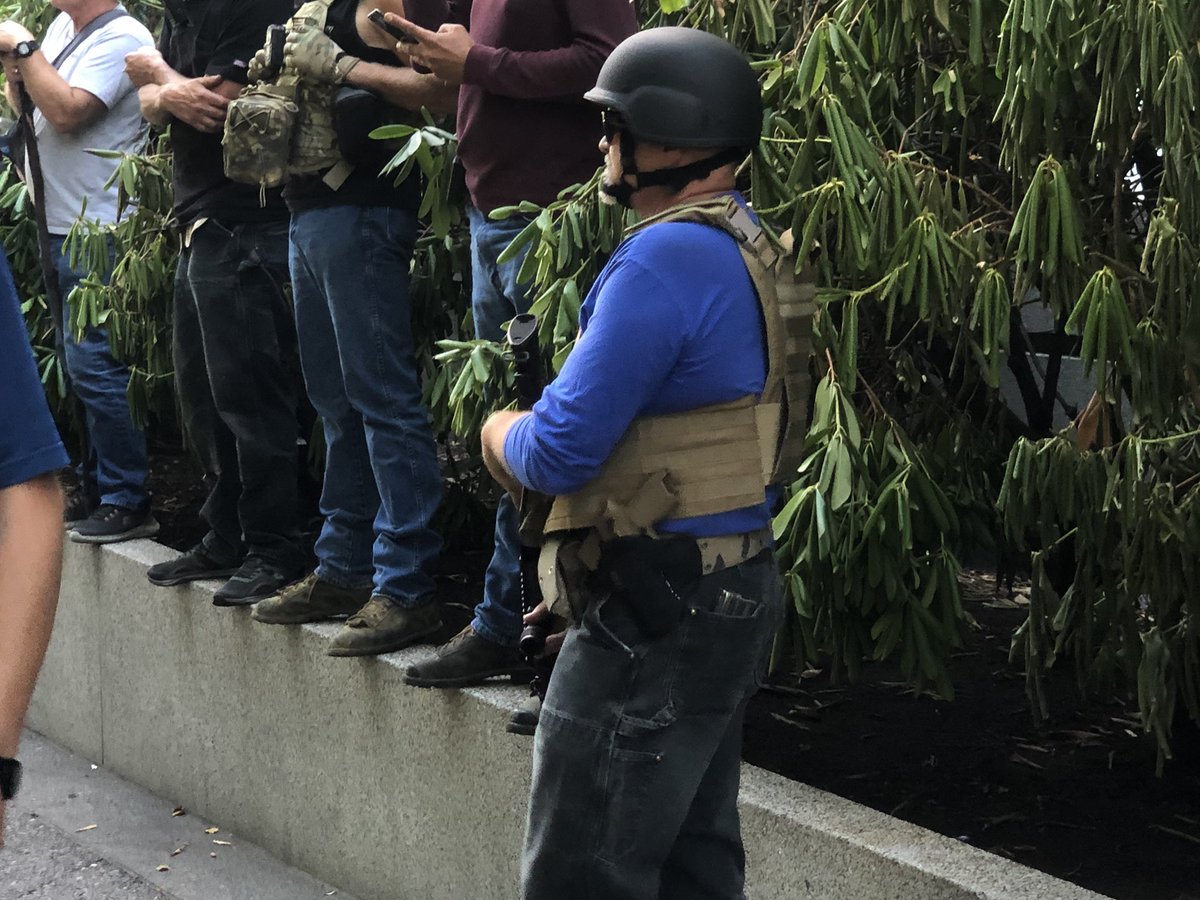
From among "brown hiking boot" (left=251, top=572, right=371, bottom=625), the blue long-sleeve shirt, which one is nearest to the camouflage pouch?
"brown hiking boot" (left=251, top=572, right=371, bottom=625)

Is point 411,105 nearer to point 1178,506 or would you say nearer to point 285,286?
point 285,286

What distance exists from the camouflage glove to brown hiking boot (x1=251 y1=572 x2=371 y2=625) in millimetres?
1401

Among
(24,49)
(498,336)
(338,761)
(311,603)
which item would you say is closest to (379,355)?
(498,336)

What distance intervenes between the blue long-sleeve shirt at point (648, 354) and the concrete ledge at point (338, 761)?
992mm

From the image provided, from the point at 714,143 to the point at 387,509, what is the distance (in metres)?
2.17

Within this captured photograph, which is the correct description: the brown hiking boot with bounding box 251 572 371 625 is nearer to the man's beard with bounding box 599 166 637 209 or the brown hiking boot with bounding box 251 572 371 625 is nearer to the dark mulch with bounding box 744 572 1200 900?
the dark mulch with bounding box 744 572 1200 900

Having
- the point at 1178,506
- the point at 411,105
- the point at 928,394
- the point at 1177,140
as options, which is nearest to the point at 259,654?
the point at 411,105

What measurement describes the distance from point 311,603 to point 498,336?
1.06 m

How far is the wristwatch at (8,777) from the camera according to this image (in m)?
1.95

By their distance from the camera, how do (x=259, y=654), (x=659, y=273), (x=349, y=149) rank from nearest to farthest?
(x=659, y=273), (x=349, y=149), (x=259, y=654)

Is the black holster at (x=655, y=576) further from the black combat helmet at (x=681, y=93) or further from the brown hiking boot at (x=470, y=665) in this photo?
the brown hiking boot at (x=470, y=665)

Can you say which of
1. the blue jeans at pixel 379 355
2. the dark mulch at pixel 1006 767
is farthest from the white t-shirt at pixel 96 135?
the dark mulch at pixel 1006 767

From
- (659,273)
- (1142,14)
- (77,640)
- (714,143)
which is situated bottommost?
(77,640)

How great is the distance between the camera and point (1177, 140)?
360 cm
